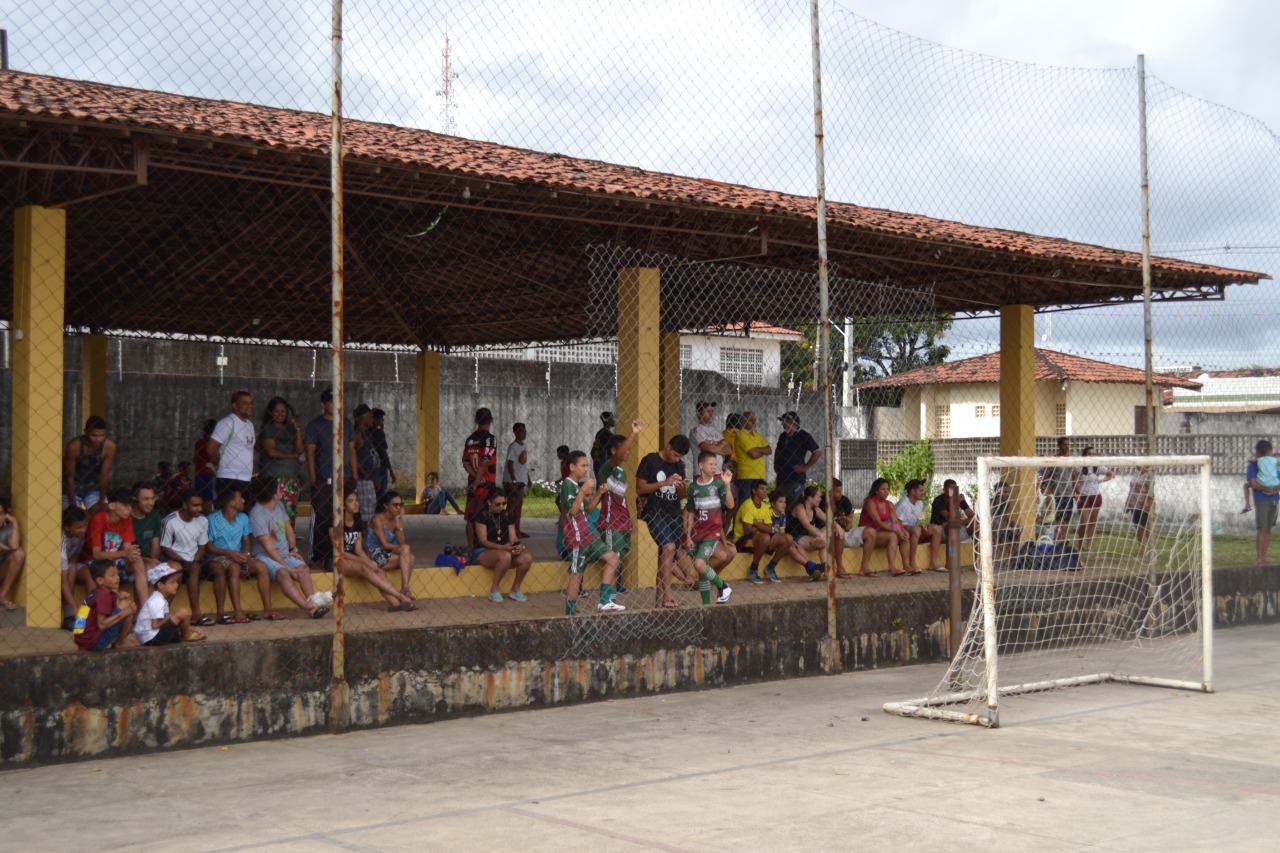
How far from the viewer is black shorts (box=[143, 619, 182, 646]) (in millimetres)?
8031

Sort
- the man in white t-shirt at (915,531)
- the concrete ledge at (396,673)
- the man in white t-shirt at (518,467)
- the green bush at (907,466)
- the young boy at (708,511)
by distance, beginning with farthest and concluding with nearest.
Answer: the green bush at (907,466) → the man in white t-shirt at (518,467) → the man in white t-shirt at (915,531) → the young boy at (708,511) → the concrete ledge at (396,673)

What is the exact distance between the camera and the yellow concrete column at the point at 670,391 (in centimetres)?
1516

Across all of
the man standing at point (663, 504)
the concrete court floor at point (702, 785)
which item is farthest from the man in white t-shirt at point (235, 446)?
the man standing at point (663, 504)

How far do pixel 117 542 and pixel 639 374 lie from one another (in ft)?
14.6

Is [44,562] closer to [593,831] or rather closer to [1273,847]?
[593,831]

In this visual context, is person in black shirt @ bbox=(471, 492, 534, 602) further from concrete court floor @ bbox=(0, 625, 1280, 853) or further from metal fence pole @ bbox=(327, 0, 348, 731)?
metal fence pole @ bbox=(327, 0, 348, 731)

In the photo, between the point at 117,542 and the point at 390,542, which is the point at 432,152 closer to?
the point at 390,542

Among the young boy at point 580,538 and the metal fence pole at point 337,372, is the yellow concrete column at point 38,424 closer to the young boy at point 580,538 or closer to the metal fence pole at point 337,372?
the metal fence pole at point 337,372

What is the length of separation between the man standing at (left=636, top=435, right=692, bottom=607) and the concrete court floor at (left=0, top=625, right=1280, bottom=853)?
1.20 m

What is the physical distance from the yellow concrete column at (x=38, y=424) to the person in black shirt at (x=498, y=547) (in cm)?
324

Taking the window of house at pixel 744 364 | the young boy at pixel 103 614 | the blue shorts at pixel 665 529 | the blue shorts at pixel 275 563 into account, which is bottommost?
the young boy at pixel 103 614

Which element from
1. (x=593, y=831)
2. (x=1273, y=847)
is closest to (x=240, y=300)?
(x=593, y=831)

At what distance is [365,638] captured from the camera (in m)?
8.52

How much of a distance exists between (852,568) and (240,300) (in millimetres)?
8487
